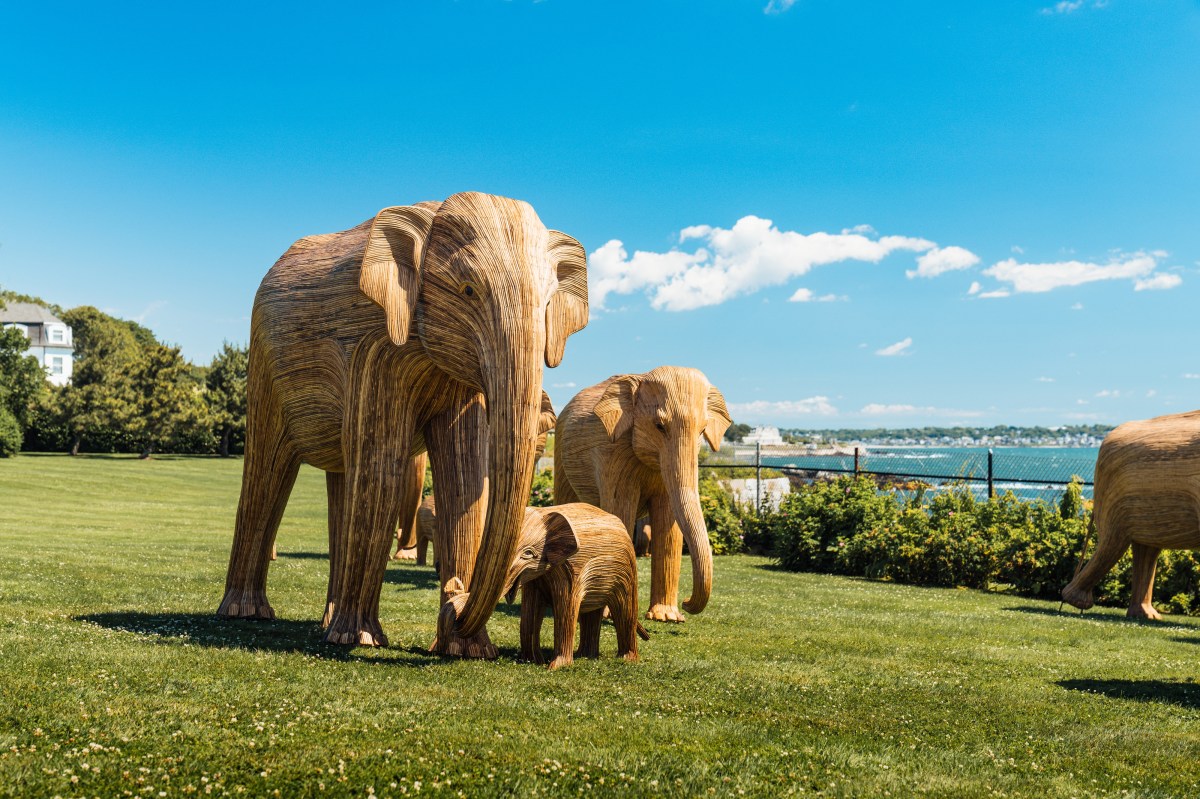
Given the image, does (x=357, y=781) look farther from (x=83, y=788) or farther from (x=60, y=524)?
(x=60, y=524)

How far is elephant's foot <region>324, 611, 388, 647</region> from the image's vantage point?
24.8 ft

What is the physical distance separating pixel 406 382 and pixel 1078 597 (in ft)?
33.7

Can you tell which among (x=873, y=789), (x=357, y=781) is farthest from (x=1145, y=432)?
(x=357, y=781)

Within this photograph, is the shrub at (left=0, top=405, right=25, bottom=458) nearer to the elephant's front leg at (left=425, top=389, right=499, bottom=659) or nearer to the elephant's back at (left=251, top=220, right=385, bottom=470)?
the elephant's back at (left=251, top=220, right=385, bottom=470)

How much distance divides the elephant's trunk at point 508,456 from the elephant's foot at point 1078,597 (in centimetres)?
987

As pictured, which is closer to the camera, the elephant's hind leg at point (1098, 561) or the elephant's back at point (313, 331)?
the elephant's back at point (313, 331)

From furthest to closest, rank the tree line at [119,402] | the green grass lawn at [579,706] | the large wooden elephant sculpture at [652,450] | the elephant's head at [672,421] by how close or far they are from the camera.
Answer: the tree line at [119,402], the large wooden elephant sculpture at [652,450], the elephant's head at [672,421], the green grass lawn at [579,706]

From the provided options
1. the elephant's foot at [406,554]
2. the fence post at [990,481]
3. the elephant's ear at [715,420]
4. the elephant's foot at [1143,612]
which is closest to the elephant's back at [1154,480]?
the elephant's foot at [1143,612]

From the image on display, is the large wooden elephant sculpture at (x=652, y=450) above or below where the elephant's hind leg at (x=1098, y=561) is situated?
above

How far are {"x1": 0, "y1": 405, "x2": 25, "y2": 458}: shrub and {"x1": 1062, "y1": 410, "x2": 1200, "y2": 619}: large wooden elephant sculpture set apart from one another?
4925 cm

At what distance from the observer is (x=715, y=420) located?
411 inches

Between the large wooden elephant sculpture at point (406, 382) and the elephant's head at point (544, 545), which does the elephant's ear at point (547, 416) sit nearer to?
the large wooden elephant sculpture at point (406, 382)

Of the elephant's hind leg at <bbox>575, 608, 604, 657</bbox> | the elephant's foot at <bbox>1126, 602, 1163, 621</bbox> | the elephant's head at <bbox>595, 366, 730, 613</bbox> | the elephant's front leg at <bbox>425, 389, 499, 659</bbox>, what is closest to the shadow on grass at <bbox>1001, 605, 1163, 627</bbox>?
the elephant's foot at <bbox>1126, 602, 1163, 621</bbox>

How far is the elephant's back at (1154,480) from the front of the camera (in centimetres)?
1184
